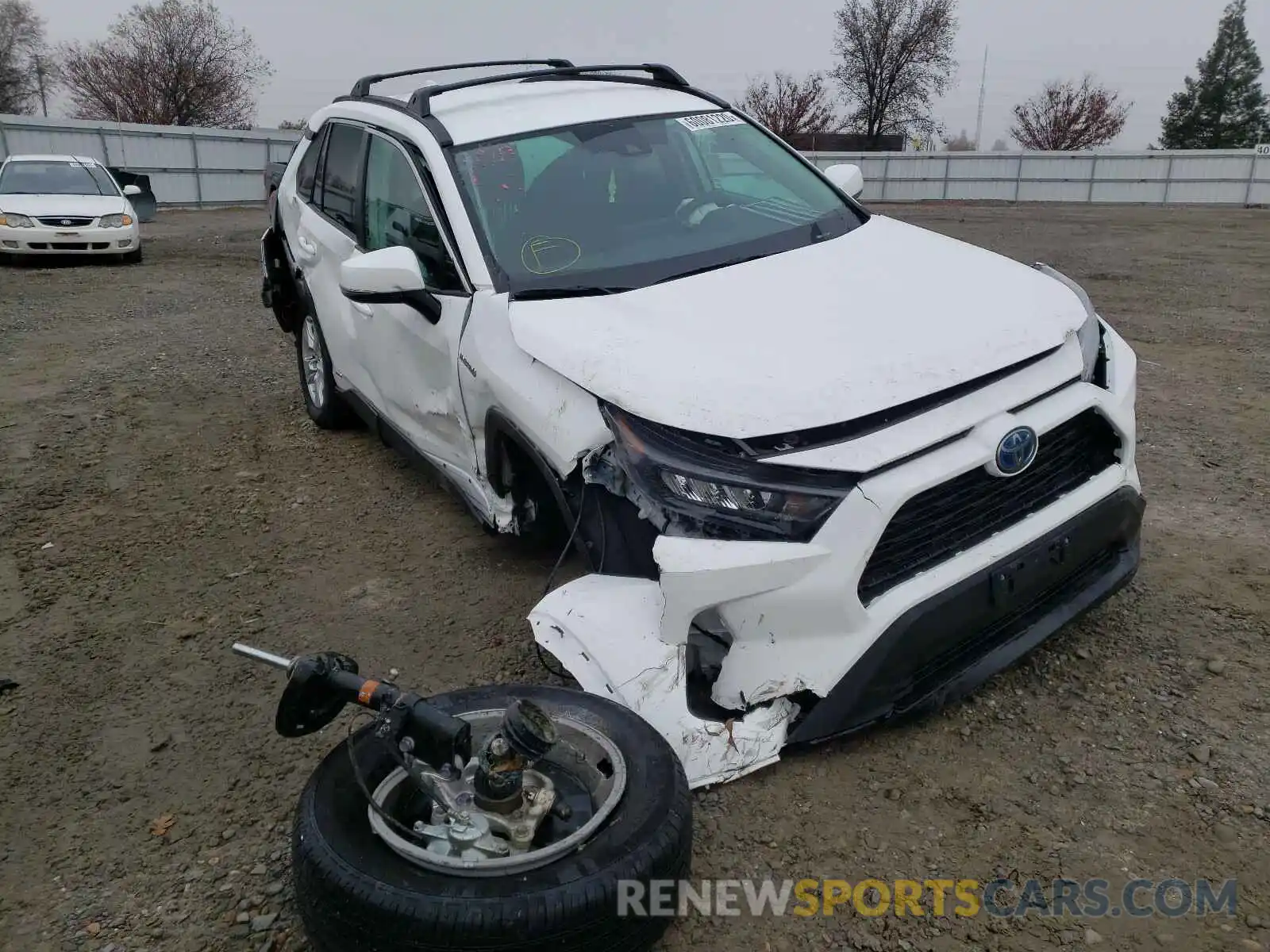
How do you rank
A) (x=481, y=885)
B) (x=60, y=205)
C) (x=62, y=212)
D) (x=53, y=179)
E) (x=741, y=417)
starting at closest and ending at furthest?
1. (x=481, y=885)
2. (x=741, y=417)
3. (x=62, y=212)
4. (x=60, y=205)
5. (x=53, y=179)

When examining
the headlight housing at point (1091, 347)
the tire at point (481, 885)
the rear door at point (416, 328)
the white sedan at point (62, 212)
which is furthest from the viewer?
the white sedan at point (62, 212)

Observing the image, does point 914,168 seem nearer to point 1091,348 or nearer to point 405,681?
point 1091,348

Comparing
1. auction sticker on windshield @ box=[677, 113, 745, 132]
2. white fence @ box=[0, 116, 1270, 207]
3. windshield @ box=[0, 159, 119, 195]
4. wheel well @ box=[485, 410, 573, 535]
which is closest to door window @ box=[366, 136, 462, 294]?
wheel well @ box=[485, 410, 573, 535]

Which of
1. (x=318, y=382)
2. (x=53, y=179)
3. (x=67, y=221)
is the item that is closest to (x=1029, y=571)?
(x=318, y=382)

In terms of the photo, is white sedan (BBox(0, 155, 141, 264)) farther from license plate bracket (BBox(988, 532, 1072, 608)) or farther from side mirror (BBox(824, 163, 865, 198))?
license plate bracket (BBox(988, 532, 1072, 608))

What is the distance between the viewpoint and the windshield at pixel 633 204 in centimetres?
340

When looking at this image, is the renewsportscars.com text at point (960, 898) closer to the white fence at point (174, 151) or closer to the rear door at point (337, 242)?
the rear door at point (337, 242)

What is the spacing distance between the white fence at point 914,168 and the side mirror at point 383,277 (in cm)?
2464

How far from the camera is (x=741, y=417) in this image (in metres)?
2.49

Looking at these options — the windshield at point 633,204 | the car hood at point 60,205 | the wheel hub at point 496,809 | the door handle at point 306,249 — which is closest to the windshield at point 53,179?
the car hood at point 60,205

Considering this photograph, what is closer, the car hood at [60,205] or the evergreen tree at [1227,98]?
the car hood at [60,205]

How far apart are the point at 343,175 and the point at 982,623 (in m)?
3.57

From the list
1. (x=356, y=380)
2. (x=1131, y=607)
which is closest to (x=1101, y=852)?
(x=1131, y=607)

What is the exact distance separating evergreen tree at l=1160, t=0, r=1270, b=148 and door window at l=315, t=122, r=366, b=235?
→ 5573cm
